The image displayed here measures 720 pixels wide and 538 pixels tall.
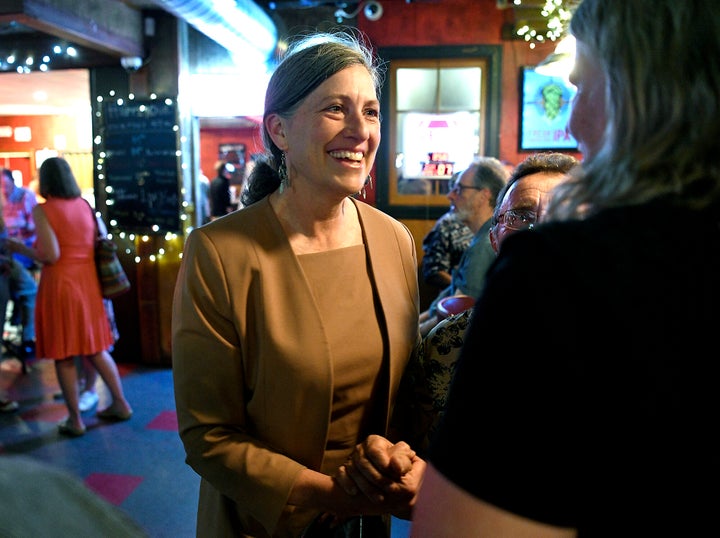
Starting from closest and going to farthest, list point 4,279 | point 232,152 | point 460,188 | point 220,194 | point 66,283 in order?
1. point 460,188
2. point 66,283
3. point 4,279
4. point 220,194
5. point 232,152

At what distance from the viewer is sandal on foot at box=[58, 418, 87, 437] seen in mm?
3680

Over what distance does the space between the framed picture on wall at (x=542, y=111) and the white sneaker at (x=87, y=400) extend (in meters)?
3.96

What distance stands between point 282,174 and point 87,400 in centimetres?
348

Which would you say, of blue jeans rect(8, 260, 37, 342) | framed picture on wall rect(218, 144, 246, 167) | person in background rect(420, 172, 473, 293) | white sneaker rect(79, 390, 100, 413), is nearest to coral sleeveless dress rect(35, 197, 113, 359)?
white sneaker rect(79, 390, 100, 413)

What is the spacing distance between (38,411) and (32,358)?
55.4 inches

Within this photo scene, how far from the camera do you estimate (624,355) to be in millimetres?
468

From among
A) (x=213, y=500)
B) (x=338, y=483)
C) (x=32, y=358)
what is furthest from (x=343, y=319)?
(x=32, y=358)

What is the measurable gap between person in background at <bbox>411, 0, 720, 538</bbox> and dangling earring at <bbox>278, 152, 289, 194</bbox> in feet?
3.09

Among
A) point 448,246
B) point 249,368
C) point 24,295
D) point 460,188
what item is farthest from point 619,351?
point 24,295

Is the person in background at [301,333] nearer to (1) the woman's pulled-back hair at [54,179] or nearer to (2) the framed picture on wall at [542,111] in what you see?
(1) the woman's pulled-back hair at [54,179]

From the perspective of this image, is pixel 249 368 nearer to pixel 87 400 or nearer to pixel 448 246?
pixel 448 246

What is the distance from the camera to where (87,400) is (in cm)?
416

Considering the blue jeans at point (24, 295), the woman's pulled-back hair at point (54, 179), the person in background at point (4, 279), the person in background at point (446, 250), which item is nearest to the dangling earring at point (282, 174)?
the person in background at point (446, 250)

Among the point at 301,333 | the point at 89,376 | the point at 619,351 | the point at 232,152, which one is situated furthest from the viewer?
the point at 232,152
